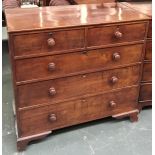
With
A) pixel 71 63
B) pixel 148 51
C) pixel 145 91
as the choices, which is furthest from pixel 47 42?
pixel 145 91

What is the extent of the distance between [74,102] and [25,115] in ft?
1.11

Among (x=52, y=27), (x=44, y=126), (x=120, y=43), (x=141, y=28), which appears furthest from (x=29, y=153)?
(x=141, y=28)

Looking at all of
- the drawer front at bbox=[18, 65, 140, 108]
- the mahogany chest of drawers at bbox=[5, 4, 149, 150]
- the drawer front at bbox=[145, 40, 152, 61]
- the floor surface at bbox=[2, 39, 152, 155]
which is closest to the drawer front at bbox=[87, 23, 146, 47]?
the mahogany chest of drawers at bbox=[5, 4, 149, 150]

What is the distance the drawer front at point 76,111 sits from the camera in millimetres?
1728

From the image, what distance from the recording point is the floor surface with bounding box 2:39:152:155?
1775 millimetres

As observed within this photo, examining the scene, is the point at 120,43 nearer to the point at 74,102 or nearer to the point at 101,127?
the point at 74,102

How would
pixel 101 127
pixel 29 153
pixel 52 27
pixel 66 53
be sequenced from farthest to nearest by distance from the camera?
pixel 101 127 → pixel 29 153 → pixel 66 53 → pixel 52 27

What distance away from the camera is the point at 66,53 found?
1.63 metres

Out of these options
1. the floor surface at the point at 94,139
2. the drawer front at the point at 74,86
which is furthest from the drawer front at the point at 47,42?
the floor surface at the point at 94,139

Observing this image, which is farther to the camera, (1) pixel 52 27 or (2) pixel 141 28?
(2) pixel 141 28

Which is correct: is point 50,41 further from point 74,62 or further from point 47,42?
point 74,62

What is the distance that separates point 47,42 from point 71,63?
219 mm

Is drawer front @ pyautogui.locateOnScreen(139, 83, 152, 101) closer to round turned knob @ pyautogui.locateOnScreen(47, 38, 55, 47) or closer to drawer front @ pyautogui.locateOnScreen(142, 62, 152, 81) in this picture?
drawer front @ pyautogui.locateOnScreen(142, 62, 152, 81)

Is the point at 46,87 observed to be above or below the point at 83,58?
below
